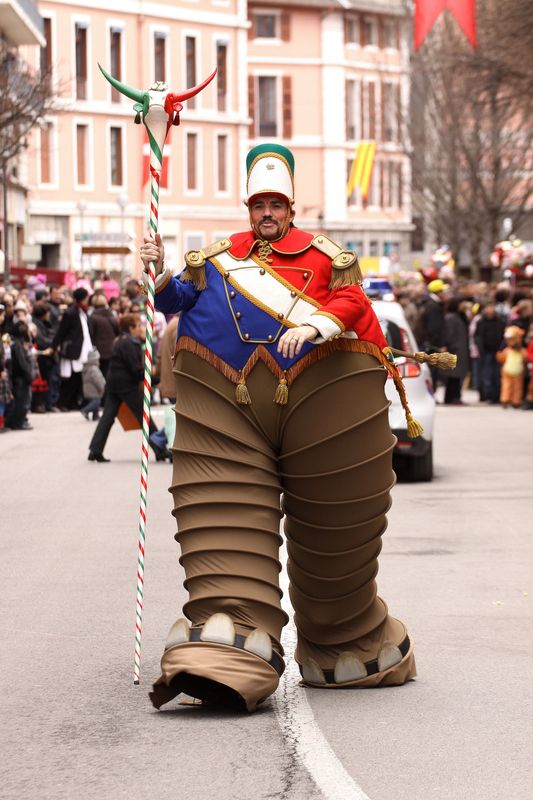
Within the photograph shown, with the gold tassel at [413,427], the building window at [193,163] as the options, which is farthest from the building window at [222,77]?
the gold tassel at [413,427]

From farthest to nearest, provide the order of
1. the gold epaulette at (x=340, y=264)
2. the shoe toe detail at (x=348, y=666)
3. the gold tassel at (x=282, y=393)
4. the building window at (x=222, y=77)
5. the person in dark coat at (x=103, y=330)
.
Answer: the building window at (x=222, y=77) → the person in dark coat at (x=103, y=330) → the shoe toe detail at (x=348, y=666) → the gold epaulette at (x=340, y=264) → the gold tassel at (x=282, y=393)

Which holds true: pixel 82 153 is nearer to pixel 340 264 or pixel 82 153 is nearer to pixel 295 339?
pixel 340 264

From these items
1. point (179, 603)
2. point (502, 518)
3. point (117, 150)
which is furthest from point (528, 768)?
point (117, 150)

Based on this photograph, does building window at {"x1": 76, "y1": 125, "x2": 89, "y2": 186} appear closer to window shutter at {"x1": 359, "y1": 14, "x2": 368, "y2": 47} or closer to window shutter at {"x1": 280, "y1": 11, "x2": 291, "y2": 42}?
window shutter at {"x1": 280, "y1": 11, "x2": 291, "y2": 42}

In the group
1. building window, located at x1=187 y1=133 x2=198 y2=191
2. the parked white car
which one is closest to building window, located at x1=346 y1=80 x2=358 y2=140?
building window, located at x1=187 y1=133 x2=198 y2=191

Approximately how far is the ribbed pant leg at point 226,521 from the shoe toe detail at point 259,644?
3cm

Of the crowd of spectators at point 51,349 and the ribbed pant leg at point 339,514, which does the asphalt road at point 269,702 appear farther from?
the crowd of spectators at point 51,349

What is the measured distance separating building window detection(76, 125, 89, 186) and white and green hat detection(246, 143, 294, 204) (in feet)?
205

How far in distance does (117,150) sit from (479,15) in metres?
44.5

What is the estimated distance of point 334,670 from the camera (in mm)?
7352

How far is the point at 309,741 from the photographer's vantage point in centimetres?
645

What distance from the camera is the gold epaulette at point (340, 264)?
284 inches

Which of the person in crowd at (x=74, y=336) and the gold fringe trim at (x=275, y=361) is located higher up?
the gold fringe trim at (x=275, y=361)

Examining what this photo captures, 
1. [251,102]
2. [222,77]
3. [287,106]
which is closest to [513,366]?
[222,77]
